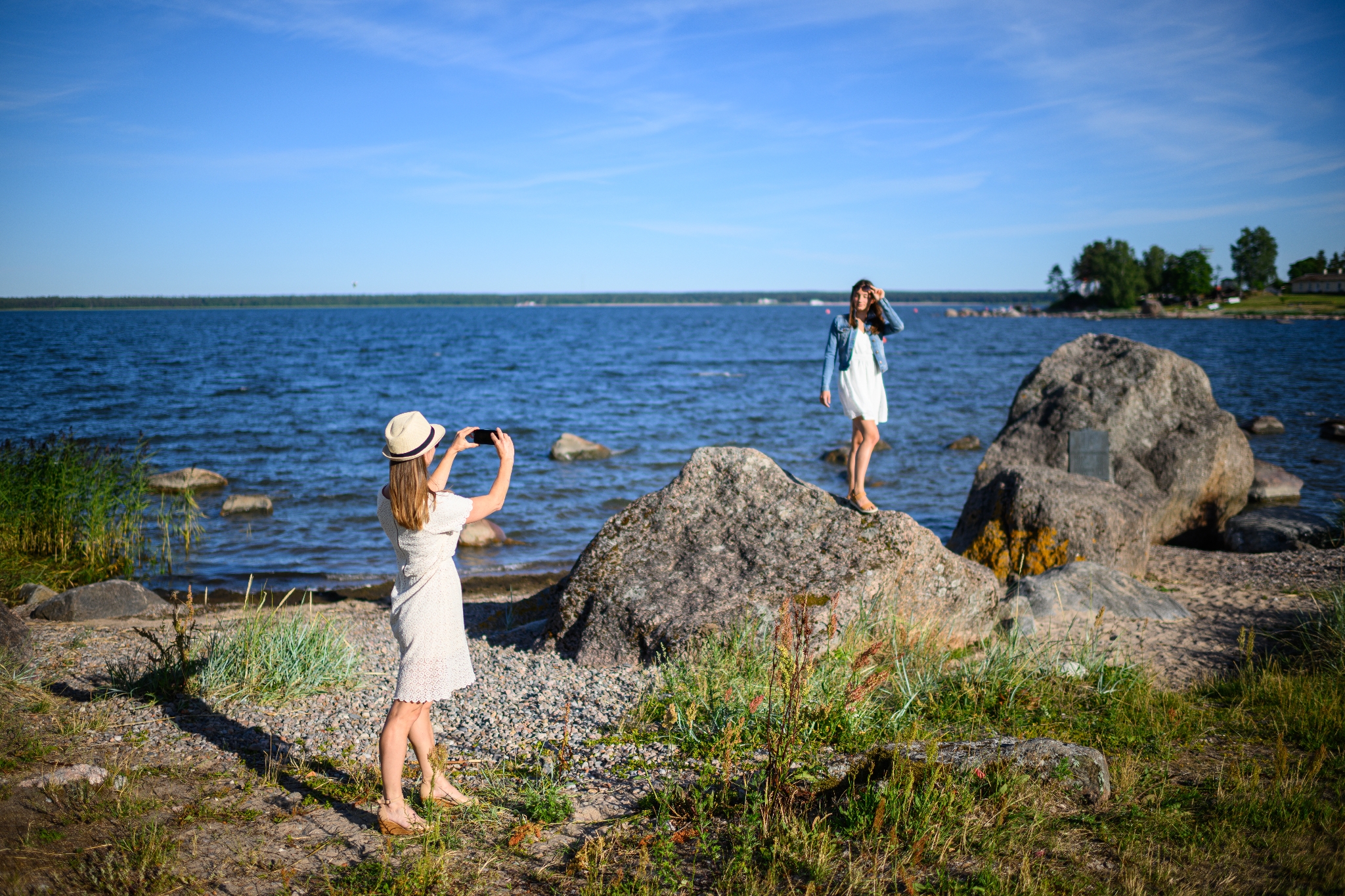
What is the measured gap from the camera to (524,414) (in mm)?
28516

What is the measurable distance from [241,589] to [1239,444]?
1468 cm

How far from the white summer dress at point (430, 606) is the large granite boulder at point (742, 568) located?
244 cm

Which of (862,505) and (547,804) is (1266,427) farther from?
(547,804)

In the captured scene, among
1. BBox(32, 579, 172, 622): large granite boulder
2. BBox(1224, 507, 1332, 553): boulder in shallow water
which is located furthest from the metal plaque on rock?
BBox(32, 579, 172, 622): large granite boulder

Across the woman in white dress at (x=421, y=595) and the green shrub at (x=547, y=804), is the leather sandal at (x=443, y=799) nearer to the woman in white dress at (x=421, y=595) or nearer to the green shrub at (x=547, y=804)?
the woman in white dress at (x=421, y=595)

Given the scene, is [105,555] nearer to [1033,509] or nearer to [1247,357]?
[1033,509]

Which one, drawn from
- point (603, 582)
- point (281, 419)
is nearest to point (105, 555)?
point (603, 582)

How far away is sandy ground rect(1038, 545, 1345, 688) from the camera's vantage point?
6.50 m

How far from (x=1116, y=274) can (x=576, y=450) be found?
133368 millimetres

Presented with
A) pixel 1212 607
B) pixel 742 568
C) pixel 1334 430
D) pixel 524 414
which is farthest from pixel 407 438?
pixel 1334 430

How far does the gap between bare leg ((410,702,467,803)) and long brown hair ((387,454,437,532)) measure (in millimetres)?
901

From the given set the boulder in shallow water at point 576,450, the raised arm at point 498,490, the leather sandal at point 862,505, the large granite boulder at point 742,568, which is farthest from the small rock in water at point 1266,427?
the raised arm at point 498,490

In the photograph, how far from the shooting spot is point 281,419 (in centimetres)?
2511

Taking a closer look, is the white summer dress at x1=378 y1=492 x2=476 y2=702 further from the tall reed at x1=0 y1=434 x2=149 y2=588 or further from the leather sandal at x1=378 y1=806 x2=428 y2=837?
the tall reed at x1=0 y1=434 x2=149 y2=588
